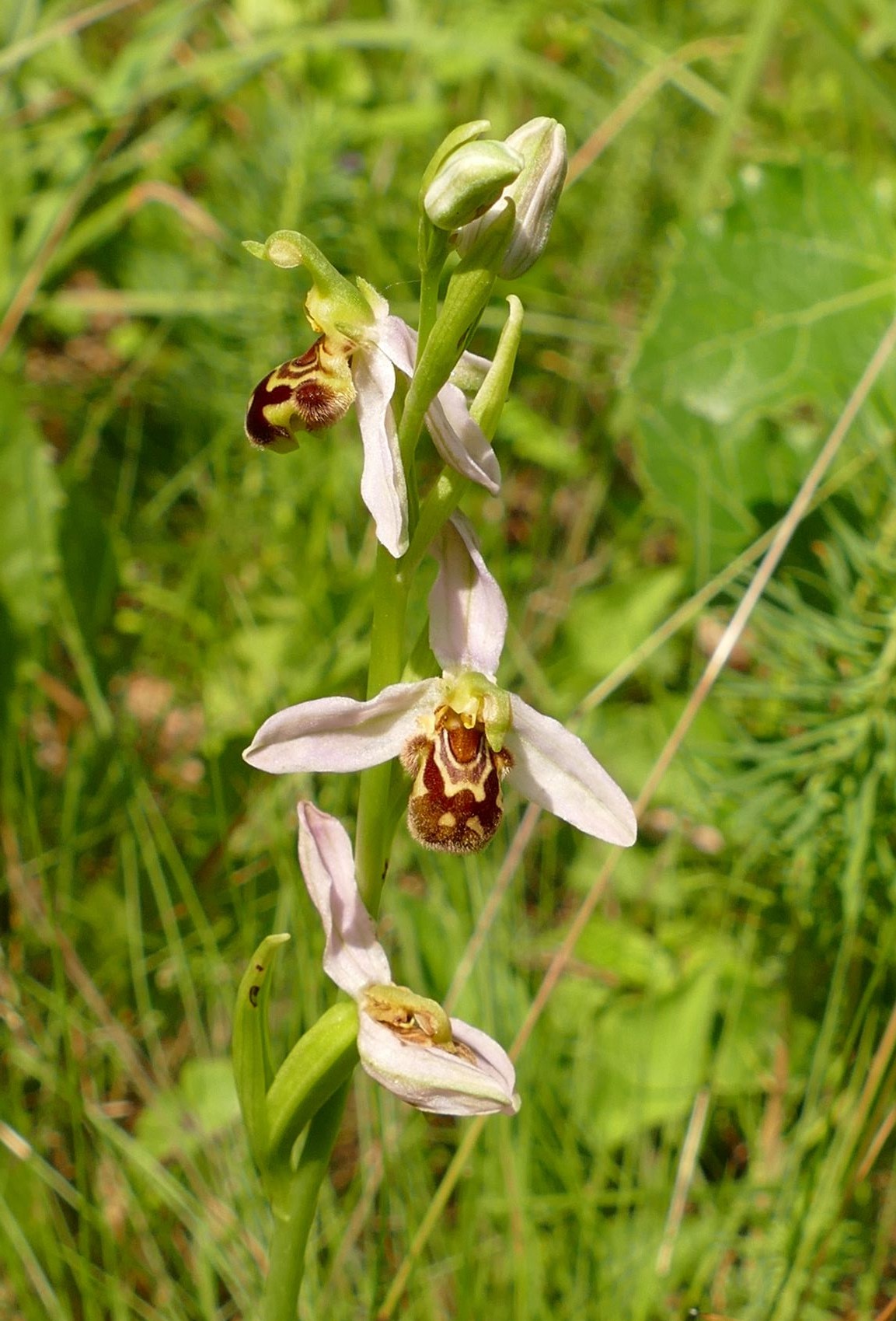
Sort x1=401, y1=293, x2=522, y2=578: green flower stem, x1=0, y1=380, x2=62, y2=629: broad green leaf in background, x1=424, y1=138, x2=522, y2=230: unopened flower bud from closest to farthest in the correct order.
→ x1=424, y1=138, x2=522, y2=230: unopened flower bud → x1=401, y1=293, x2=522, y2=578: green flower stem → x1=0, y1=380, x2=62, y2=629: broad green leaf in background

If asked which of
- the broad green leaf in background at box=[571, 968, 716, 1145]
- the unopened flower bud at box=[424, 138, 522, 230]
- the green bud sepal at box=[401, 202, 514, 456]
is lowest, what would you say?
the broad green leaf in background at box=[571, 968, 716, 1145]

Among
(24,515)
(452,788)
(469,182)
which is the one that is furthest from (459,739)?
(24,515)

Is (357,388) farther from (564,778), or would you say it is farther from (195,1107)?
(195,1107)

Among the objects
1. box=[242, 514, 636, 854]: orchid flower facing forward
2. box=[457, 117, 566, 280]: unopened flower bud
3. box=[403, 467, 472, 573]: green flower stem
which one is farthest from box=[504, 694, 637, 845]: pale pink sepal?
box=[457, 117, 566, 280]: unopened flower bud

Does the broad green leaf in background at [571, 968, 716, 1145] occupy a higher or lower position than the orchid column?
lower

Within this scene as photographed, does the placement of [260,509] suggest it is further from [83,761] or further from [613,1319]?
[613,1319]

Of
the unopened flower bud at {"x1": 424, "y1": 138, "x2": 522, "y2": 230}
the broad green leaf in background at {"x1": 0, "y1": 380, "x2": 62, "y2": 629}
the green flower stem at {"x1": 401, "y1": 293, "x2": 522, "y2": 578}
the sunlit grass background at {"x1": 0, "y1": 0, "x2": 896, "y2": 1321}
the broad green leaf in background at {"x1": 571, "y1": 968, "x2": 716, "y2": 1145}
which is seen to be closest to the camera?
the unopened flower bud at {"x1": 424, "y1": 138, "x2": 522, "y2": 230}

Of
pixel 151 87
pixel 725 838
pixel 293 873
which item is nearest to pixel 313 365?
pixel 293 873

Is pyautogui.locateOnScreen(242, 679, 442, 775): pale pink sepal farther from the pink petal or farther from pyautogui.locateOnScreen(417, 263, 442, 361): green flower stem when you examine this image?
pyautogui.locateOnScreen(417, 263, 442, 361): green flower stem

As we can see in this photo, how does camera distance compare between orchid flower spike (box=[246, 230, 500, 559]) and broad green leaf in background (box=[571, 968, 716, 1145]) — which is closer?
orchid flower spike (box=[246, 230, 500, 559])
